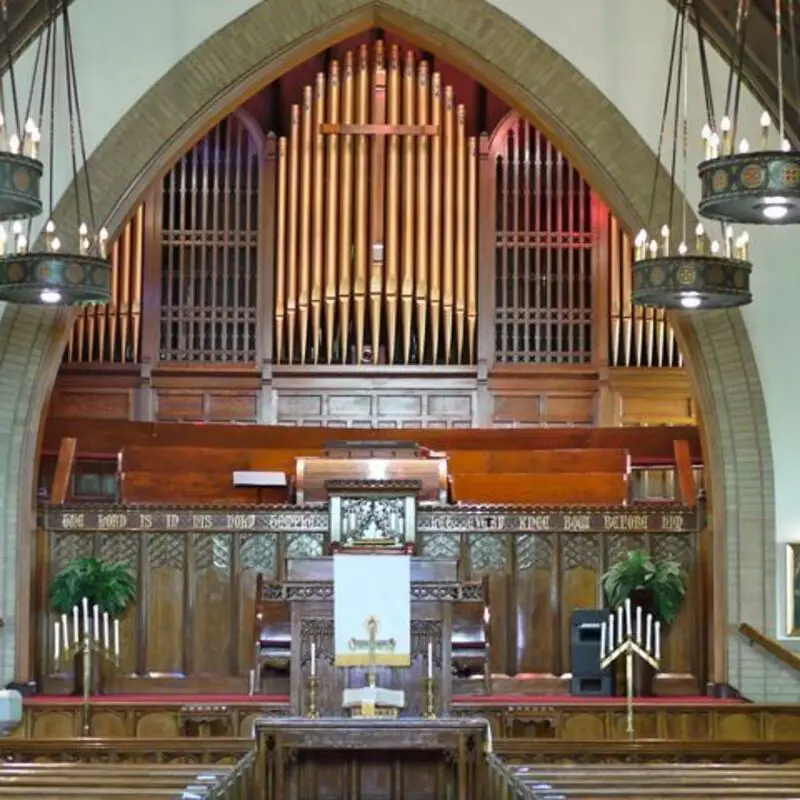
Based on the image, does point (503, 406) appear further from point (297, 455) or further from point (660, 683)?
point (660, 683)

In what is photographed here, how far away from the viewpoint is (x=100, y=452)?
66.7ft

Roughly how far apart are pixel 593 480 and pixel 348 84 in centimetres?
536

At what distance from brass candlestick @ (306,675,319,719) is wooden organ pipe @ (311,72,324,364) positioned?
7.90 metres

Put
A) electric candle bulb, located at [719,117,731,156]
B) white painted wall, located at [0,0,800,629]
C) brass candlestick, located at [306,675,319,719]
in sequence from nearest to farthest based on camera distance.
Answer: electric candle bulb, located at [719,117,731,156], brass candlestick, located at [306,675,319,719], white painted wall, located at [0,0,800,629]

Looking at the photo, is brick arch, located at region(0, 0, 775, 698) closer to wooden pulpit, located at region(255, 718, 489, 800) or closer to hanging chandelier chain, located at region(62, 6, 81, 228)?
hanging chandelier chain, located at region(62, 6, 81, 228)

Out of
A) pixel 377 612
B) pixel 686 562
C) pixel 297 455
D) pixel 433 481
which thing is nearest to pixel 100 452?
pixel 297 455

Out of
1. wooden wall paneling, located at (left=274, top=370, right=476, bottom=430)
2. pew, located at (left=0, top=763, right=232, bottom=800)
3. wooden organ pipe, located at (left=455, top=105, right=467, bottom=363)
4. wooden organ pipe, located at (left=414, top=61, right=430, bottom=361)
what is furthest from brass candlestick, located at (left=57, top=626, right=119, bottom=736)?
wooden organ pipe, located at (left=455, top=105, right=467, bottom=363)

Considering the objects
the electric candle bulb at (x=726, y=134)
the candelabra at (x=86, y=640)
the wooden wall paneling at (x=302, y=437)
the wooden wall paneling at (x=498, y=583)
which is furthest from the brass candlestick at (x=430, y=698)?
the wooden wall paneling at (x=302, y=437)

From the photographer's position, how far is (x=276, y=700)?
16875 mm

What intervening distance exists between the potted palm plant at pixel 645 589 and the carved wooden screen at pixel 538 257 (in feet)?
14.8

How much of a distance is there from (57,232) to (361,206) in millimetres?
4628

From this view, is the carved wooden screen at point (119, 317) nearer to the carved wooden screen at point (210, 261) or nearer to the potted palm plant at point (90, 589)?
the carved wooden screen at point (210, 261)

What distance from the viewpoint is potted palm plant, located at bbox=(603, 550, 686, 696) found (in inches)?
711

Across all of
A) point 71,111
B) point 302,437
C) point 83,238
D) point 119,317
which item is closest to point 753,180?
point 83,238
